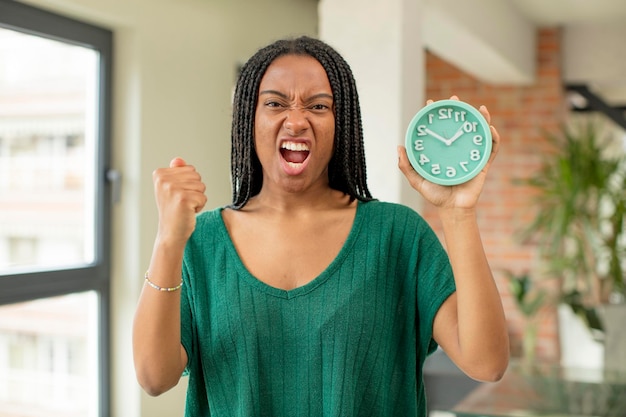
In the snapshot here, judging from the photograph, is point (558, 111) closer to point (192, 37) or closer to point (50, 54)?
point (192, 37)

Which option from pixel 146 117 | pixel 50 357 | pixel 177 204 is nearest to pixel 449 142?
pixel 177 204

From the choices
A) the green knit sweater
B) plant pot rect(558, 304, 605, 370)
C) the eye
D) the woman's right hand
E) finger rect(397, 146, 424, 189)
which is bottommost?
plant pot rect(558, 304, 605, 370)

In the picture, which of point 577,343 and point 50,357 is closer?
point 50,357

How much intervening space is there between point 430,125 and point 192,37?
281 cm

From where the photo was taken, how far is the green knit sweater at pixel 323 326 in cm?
117

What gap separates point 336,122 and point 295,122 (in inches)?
4.1

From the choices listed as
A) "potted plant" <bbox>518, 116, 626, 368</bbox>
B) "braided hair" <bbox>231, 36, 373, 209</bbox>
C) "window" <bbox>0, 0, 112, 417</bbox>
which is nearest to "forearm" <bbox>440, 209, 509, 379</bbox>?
"braided hair" <bbox>231, 36, 373, 209</bbox>

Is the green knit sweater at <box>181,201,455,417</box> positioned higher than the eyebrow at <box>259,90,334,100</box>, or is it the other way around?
the eyebrow at <box>259,90,334,100</box>

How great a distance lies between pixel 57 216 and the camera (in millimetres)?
3371

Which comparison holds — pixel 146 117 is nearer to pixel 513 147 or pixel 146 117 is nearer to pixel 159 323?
pixel 159 323

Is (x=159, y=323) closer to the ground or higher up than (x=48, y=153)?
closer to the ground

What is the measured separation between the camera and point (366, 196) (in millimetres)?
1325

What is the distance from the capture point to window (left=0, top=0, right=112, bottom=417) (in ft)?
10.4

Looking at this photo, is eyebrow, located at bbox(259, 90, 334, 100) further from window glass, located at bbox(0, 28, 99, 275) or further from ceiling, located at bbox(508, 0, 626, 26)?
ceiling, located at bbox(508, 0, 626, 26)
